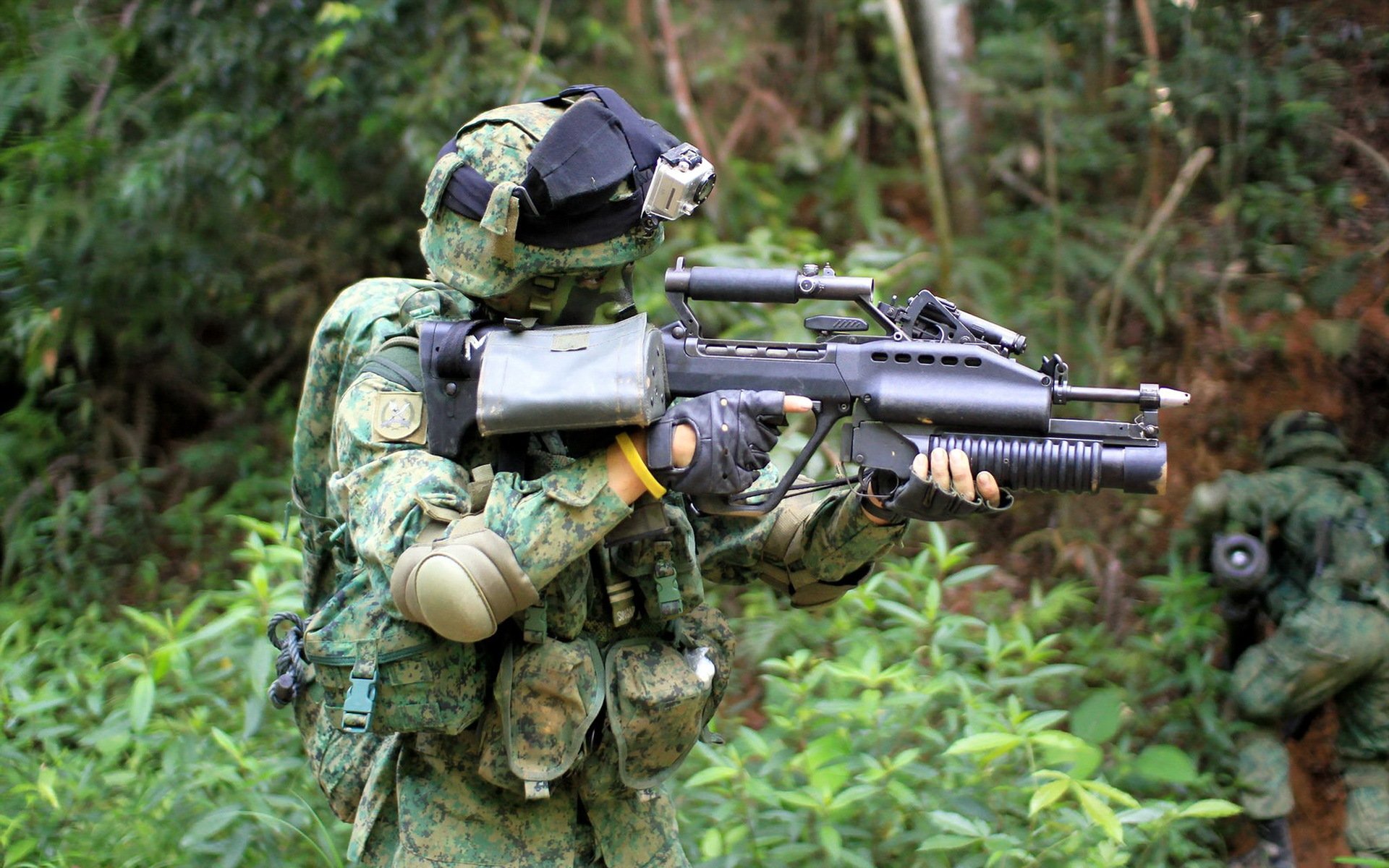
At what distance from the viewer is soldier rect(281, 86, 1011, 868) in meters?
2.49

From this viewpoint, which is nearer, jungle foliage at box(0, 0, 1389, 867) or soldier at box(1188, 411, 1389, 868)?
jungle foliage at box(0, 0, 1389, 867)

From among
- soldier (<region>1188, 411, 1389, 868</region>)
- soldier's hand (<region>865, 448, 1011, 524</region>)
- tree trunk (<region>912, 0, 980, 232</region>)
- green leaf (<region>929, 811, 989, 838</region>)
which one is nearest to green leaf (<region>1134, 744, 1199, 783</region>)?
green leaf (<region>929, 811, 989, 838</region>)

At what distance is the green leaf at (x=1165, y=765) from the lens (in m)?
3.88

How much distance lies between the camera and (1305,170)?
5.57m

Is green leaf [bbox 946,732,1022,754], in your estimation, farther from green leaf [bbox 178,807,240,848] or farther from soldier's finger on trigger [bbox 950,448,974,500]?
green leaf [bbox 178,807,240,848]

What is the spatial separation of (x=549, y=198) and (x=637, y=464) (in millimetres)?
598

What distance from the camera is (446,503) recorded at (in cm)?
250

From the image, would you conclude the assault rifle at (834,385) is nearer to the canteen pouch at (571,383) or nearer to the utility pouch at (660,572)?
the canteen pouch at (571,383)

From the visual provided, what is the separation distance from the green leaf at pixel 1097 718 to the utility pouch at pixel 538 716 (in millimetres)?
2197

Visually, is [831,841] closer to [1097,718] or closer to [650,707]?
[650,707]

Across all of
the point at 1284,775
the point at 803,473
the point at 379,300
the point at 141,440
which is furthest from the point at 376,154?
the point at 1284,775

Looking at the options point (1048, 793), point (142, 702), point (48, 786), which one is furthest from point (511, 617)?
point (48, 786)

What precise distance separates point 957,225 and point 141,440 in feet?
15.6

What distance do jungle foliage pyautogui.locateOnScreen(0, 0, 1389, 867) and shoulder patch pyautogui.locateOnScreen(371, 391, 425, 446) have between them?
55.5 inches
